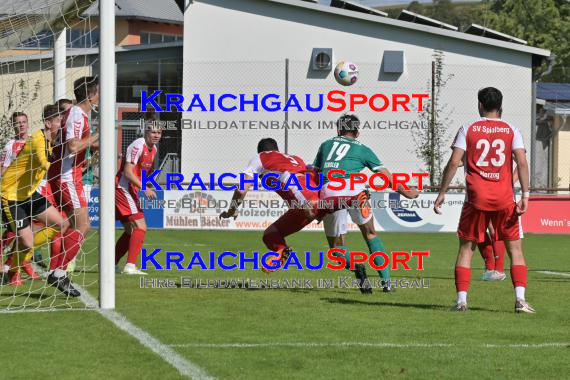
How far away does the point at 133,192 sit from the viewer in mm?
13680

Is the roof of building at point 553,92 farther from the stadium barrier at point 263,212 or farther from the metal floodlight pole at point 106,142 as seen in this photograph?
the metal floodlight pole at point 106,142

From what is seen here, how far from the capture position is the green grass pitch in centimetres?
679

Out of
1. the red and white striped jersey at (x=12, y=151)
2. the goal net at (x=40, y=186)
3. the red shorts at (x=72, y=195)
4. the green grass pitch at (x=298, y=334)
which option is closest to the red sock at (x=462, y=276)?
the green grass pitch at (x=298, y=334)

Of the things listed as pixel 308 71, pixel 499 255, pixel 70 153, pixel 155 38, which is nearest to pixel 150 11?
pixel 155 38

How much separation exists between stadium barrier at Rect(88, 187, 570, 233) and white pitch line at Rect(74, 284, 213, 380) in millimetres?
14305

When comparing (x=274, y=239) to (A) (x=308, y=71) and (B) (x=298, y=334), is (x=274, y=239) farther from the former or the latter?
(A) (x=308, y=71)

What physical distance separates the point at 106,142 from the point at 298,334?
98.6 inches

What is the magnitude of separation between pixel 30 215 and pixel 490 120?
4617mm

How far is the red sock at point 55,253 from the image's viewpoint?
11.1 m

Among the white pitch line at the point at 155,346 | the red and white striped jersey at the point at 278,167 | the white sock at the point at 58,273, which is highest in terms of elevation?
the red and white striped jersey at the point at 278,167

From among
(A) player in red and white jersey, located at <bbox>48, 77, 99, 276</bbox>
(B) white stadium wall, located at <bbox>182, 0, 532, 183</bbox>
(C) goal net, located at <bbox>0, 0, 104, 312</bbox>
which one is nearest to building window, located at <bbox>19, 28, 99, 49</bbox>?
(C) goal net, located at <bbox>0, 0, 104, 312</bbox>

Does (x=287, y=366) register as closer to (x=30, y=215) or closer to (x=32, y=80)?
(x=30, y=215)

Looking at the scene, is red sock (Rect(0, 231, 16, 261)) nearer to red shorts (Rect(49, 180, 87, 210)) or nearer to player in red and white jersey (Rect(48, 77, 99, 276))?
player in red and white jersey (Rect(48, 77, 99, 276))

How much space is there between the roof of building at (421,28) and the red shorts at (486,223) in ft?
78.4
